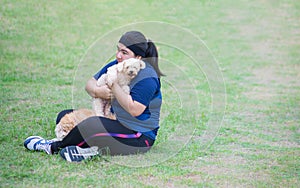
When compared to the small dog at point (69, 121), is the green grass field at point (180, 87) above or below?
below

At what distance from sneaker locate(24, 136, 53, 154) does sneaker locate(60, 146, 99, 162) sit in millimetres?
213

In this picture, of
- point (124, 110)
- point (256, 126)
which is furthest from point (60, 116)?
point (256, 126)

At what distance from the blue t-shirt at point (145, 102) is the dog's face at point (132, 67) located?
7cm

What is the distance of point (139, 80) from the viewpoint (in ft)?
16.0

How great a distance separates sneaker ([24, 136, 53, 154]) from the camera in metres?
4.97

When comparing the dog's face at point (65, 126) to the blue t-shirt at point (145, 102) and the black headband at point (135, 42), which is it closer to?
the blue t-shirt at point (145, 102)

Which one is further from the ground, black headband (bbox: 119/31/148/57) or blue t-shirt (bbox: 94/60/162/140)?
black headband (bbox: 119/31/148/57)

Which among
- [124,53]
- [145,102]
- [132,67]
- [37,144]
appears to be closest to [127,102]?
[145,102]

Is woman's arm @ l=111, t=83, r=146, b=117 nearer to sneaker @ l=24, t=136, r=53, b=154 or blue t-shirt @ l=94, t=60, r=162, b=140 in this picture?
blue t-shirt @ l=94, t=60, r=162, b=140

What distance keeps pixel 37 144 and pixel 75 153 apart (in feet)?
1.50

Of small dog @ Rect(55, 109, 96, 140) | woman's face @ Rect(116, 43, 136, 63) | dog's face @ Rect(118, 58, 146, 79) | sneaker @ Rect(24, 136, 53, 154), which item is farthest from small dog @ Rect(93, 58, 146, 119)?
sneaker @ Rect(24, 136, 53, 154)

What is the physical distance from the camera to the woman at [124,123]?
481cm

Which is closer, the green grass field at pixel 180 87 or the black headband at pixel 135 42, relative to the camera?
the green grass field at pixel 180 87

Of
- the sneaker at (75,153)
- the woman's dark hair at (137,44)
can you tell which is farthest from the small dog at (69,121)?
the woman's dark hair at (137,44)
